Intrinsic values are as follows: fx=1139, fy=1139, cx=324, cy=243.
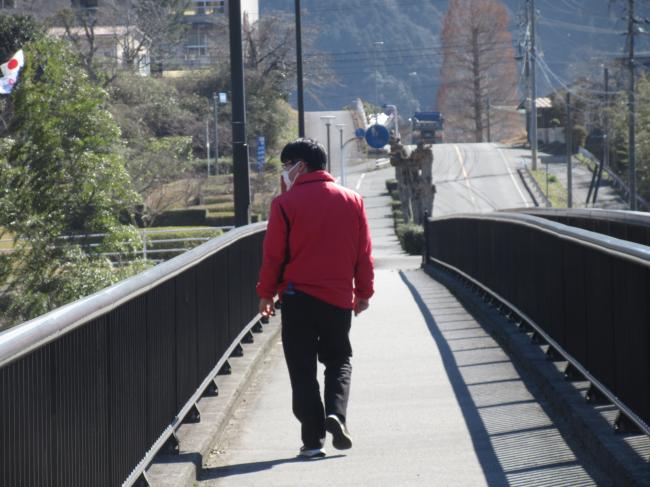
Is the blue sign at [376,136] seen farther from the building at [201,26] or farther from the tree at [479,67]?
the tree at [479,67]

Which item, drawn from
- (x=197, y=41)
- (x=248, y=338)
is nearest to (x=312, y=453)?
(x=248, y=338)

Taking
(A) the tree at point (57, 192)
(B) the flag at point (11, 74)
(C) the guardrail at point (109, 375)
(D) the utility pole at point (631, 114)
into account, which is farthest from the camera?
(D) the utility pole at point (631, 114)

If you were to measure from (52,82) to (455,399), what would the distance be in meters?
20.8

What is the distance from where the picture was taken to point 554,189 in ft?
236

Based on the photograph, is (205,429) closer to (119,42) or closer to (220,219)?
(220,219)

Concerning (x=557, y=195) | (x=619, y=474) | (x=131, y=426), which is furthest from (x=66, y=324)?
(x=557, y=195)

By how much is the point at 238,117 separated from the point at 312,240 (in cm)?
763

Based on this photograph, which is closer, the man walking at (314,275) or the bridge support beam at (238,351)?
the man walking at (314,275)

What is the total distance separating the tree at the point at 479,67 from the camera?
12394 cm

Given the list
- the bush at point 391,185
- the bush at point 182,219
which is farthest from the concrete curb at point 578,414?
the bush at point 391,185

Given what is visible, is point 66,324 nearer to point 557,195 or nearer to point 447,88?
point 557,195

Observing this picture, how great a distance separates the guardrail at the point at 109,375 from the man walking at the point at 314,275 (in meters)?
0.67

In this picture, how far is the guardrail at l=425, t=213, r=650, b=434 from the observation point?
19.1 feet

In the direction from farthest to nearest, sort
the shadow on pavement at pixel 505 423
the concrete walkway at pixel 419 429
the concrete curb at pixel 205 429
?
the concrete walkway at pixel 419 429 < the shadow on pavement at pixel 505 423 < the concrete curb at pixel 205 429
